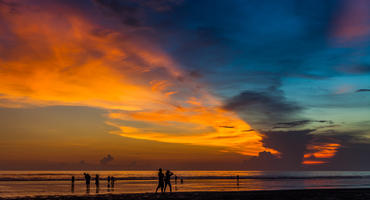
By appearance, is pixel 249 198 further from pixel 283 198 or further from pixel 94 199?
pixel 94 199

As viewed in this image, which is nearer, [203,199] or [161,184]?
[203,199]

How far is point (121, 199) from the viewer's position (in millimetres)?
28406

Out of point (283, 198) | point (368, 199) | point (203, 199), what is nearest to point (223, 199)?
point (203, 199)

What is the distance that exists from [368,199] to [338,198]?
2345mm

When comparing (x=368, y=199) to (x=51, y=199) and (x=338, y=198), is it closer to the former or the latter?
(x=338, y=198)

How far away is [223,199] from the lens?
28.0 m

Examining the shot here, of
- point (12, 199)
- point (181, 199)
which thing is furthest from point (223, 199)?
point (12, 199)

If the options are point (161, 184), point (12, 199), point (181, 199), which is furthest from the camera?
point (161, 184)

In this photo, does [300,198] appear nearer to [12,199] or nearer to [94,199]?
[94,199]

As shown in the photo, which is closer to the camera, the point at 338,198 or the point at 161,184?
the point at 338,198

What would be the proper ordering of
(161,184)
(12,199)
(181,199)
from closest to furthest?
(181,199), (12,199), (161,184)

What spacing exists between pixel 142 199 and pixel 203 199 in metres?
5.22

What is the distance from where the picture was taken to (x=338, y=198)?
95.2ft

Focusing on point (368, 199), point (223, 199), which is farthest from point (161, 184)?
point (368, 199)
